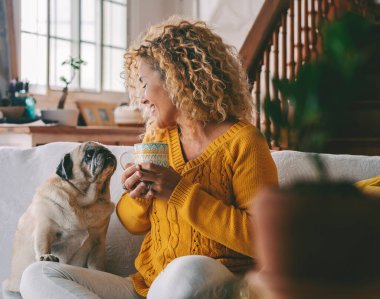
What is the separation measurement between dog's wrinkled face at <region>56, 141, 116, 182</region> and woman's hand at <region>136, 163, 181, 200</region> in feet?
1.24

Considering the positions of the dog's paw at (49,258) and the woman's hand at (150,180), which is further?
the dog's paw at (49,258)

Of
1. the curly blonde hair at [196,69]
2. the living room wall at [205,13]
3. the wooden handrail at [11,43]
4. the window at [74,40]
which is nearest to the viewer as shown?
the curly blonde hair at [196,69]

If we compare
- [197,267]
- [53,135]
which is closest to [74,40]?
[53,135]

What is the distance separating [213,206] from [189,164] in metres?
0.19

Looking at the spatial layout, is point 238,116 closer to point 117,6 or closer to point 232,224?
point 232,224

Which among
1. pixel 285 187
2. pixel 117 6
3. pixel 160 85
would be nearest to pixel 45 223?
pixel 160 85

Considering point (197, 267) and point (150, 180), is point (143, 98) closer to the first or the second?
point (150, 180)

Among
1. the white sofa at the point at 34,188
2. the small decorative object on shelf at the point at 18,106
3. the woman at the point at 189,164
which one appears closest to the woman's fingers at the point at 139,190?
the woman at the point at 189,164

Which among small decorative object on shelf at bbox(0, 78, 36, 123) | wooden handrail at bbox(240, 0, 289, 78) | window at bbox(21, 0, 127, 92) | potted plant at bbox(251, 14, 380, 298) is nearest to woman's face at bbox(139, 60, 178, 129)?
potted plant at bbox(251, 14, 380, 298)

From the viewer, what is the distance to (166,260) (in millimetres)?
1488

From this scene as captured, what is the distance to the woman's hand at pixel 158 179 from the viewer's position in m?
1.33

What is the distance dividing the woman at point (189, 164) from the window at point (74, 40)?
3158 mm

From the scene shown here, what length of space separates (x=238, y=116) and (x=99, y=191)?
490 millimetres

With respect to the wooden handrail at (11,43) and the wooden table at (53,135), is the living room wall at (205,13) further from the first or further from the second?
the wooden table at (53,135)
